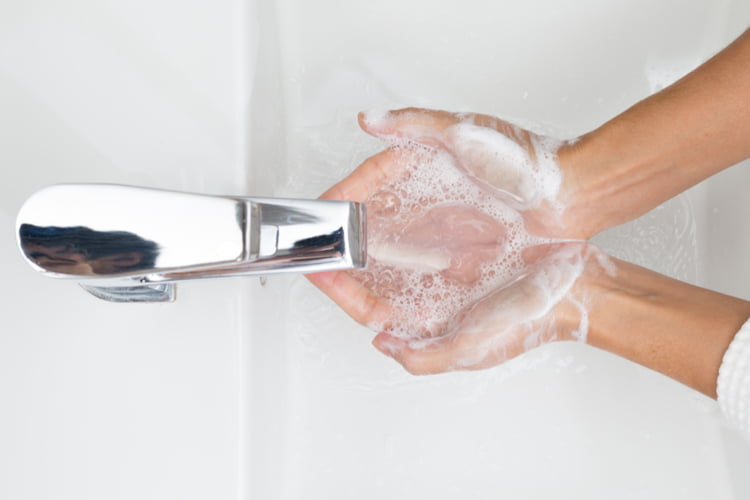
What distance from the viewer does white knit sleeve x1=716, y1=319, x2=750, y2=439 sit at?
46cm

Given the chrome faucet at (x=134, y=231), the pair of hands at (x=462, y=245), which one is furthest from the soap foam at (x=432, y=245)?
the chrome faucet at (x=134, y=231)

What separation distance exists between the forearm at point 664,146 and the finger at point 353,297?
0.22m

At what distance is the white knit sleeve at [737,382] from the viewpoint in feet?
1.50

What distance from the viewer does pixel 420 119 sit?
590 mm

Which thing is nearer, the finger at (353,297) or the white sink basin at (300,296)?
the white sink basin at (300,296)

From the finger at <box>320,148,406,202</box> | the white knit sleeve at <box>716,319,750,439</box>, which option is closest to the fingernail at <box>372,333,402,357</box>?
the finger at <box>320,148,406,202</box>

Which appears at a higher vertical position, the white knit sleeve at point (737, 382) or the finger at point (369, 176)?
the finger at point (369, 176)

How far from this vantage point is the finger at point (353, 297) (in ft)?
1.82

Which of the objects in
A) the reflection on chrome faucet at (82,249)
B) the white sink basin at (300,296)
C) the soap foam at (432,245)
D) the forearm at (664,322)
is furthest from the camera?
the soap foam at (432,245)

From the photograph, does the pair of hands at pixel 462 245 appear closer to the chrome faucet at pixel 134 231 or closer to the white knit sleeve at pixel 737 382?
the white knit sleeve at pixel 737 382

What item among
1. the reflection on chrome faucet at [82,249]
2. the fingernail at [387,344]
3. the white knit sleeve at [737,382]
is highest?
the reflection on chrome faucet at [82,249]

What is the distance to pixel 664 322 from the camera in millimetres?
533

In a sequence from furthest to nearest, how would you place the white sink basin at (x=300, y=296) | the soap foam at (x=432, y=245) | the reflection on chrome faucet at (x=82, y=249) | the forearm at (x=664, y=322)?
1. the soap foam at (x=432, y=245)
2. the forearm at (x=664, y=322)
3. the white sink basin at (x=300, y=296)
4. the reflection on chrome faucet at (x=82, y=249)

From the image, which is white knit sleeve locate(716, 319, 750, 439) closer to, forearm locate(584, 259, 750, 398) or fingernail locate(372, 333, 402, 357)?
forearm locate(584, 259, 750, 398)
